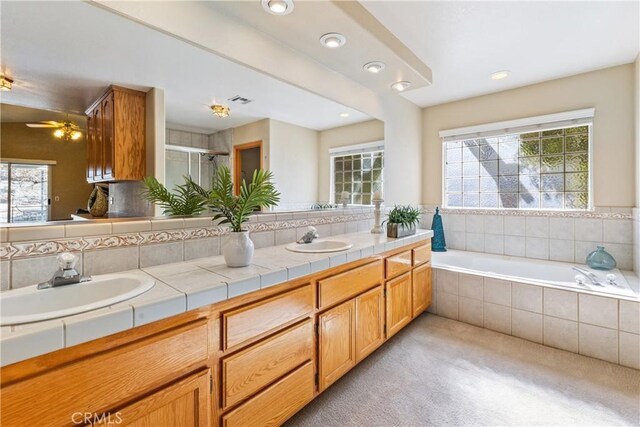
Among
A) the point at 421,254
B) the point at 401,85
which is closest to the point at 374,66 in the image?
the point at 401,85

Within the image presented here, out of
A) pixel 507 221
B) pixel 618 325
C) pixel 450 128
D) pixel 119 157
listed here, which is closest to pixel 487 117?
pixel 450 128

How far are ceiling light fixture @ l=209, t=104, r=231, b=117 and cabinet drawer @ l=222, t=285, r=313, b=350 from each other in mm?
1176

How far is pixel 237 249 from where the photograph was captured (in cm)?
137

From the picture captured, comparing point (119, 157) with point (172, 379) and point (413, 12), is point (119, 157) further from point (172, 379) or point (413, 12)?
point (413, 12)

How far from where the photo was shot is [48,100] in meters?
1.19

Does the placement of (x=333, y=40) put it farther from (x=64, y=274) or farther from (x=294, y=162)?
(x=64, y=274)

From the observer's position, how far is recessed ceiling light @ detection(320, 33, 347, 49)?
1.89 meters

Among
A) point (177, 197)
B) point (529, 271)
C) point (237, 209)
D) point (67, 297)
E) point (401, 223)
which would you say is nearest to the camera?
point (67, 297)

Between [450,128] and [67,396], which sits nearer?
[67,396]

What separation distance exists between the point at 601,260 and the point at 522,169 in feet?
3.74

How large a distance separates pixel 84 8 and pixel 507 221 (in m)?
3.88

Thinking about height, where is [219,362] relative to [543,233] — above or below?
below

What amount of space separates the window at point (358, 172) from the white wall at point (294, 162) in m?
0.25

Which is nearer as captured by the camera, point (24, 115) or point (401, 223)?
point (24, 115)
